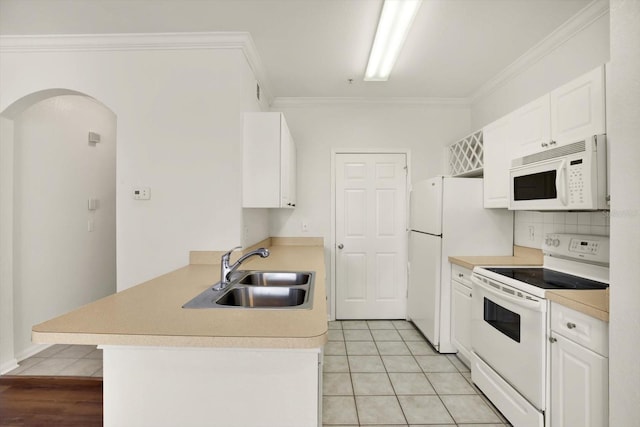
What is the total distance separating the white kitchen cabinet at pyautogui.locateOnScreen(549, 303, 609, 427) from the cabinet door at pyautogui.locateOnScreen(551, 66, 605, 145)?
3.28 ft

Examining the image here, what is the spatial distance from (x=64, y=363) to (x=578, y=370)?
3.56 metres

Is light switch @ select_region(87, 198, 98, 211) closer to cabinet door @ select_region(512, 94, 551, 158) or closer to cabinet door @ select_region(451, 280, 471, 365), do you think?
cabinet door @ select_region(451, 280, 471, 365)

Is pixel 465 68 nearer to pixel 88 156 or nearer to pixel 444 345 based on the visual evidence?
pixel 444 345

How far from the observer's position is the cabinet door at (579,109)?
5.48ft

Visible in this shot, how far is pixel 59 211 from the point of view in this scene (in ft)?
9.79

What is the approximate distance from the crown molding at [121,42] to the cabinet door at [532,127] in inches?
82.7

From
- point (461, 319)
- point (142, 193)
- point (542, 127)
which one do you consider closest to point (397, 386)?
point (461, 319)

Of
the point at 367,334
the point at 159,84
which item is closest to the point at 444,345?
the point at 367,334

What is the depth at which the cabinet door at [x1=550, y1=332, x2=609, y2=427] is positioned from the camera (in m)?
1.36

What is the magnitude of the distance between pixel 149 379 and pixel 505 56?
10.8 feet

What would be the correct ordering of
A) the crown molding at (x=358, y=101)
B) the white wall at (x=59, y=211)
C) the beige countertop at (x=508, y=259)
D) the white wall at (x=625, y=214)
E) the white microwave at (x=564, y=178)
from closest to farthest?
the white wall at (x=625, y=214) < the white microwave at (x=564, y=178) < the beige countertop at (x=508, y=259) < the white wall at (x=59, y=211) < the crown molding at (x=358, y=101)

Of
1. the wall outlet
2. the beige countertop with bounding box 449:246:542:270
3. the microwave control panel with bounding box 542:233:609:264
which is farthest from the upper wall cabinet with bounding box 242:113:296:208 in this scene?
the microwave control panel with bounding box 542:233:609:264

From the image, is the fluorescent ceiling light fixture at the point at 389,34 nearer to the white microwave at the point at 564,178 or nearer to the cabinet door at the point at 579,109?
the cabinet door at the point at 579,109

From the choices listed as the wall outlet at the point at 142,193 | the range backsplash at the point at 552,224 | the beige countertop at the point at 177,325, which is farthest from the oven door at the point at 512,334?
the wall outlet at the point at 142,193
